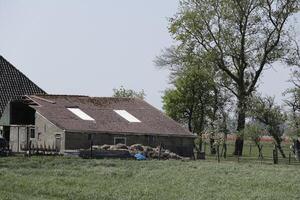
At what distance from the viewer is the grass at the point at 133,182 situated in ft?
76.6

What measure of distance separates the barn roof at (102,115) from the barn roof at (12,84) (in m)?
10.0

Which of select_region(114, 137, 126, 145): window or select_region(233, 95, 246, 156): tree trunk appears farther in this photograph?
select_region(233, 95, 246, 156): tree trunk

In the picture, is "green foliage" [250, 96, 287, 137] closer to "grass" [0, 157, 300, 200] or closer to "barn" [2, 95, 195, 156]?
"barn" [2, 95, 195, 156]

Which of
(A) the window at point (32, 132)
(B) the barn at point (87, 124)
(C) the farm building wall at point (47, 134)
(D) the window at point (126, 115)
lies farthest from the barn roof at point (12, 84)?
(D) the window at point (126, 115)

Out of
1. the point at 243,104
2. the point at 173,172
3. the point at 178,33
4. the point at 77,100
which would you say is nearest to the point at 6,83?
the point at 77,100

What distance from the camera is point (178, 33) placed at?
68.7 m

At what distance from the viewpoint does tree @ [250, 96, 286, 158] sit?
6312cm

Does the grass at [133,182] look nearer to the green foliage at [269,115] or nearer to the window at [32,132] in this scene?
the window at [32,132]

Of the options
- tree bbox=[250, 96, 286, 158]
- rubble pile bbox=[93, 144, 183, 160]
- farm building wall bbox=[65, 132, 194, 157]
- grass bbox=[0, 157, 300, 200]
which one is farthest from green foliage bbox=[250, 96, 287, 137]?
grass bbox=[0, 157, 300, 200]

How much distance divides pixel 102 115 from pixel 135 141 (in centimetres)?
358

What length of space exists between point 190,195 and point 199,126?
189 ft

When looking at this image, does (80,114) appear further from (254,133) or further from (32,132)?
(254,133)

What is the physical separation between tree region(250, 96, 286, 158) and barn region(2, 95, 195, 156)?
9.40 m

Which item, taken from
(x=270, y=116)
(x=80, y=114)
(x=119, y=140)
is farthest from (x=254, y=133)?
(x=80, y=114)
